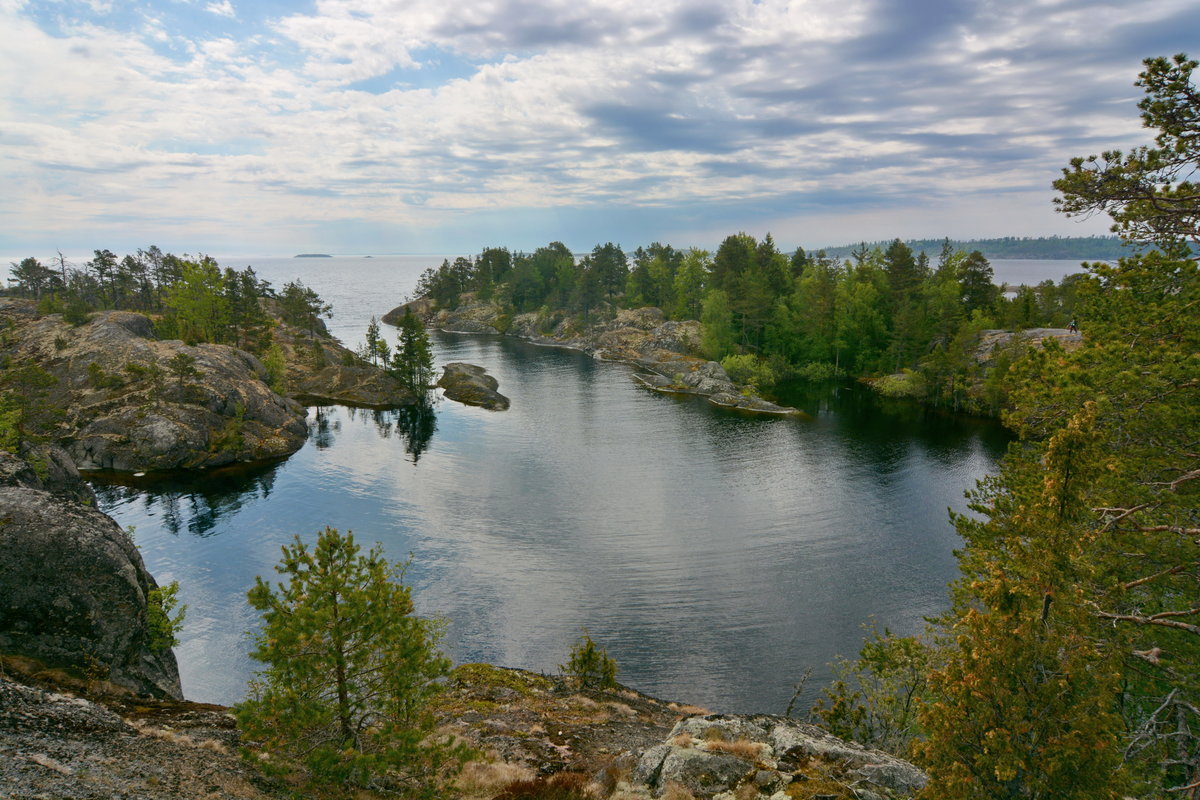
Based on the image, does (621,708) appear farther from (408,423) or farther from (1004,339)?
(1004,339)

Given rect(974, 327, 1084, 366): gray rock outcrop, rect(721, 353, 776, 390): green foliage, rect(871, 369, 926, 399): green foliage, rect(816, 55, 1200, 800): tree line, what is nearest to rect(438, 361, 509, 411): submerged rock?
rect(721, 353, 776, 390): green foliage

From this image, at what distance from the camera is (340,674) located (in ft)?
53.3

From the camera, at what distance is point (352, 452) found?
77.2 meters

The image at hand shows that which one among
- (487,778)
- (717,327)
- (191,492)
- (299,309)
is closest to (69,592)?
(487,778)

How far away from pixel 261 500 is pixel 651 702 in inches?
1860

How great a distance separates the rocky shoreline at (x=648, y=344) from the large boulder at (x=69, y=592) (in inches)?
3418

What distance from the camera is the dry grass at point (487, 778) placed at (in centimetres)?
1847

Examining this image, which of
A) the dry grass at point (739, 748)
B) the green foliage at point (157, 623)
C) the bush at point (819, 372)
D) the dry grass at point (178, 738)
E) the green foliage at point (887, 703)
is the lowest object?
the green foliage at point (887, 703)

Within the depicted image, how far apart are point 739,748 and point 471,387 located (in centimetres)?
9166

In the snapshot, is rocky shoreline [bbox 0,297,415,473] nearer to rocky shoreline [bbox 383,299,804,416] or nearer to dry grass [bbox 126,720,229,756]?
dry grass [bbox 126,720,229,756]

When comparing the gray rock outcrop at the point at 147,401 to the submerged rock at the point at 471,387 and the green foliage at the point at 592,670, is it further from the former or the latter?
the green foliage at the point at 592,670

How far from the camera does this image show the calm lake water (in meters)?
38.4

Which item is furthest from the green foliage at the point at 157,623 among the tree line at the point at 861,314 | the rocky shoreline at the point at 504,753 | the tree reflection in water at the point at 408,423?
the tree line at the point at 861,314

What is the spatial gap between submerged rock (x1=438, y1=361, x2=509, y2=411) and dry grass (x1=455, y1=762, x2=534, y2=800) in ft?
263
